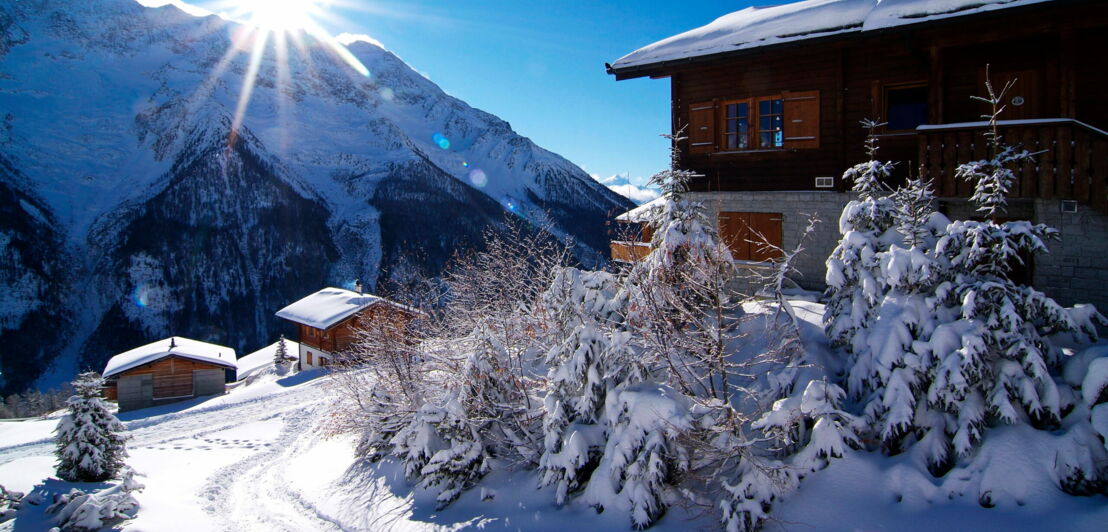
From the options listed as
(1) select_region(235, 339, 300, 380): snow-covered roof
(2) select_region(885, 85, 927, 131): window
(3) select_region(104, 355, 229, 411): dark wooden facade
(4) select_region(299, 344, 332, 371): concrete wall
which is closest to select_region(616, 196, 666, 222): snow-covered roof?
(2) select_region(885, 85, 927, 131): window

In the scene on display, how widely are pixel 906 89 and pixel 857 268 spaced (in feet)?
22.2

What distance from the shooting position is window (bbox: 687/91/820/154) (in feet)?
42.0

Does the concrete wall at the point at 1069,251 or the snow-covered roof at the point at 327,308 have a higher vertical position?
the concrete wall at the point at 1069,251

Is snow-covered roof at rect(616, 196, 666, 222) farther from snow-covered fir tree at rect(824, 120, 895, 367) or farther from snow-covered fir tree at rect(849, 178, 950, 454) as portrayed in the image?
snow-covered fir tree at rect(849, 178, 950, 454)

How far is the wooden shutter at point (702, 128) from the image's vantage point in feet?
45.6

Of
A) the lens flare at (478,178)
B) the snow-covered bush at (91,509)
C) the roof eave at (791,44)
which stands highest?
the lens flare at (478,178)

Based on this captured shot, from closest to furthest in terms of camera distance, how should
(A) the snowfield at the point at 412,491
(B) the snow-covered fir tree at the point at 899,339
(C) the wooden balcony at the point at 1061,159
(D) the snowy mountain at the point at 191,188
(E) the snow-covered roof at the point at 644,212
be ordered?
(A) the snowfield at the point at 412,491 → (B) the snow-covered fir tree at the point at 899,339 → (C) the wooden balcony at the point at 1061,159 → (E) the snow-covered roof at the point at 644,212 → (D) the snowy mountain at the point at 191,188

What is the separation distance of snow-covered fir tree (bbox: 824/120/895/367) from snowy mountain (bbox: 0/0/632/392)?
185 ft

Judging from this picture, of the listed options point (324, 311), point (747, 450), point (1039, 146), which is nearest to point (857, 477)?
point (747, 450)

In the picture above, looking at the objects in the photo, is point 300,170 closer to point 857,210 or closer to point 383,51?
point 383,51

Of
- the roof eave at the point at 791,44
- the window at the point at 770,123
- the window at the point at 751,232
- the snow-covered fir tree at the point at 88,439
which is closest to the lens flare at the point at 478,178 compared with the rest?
the snow-covered fir tree at the point at 88,439

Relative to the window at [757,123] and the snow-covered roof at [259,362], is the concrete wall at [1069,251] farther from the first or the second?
the snow-covered roof at [259,362]

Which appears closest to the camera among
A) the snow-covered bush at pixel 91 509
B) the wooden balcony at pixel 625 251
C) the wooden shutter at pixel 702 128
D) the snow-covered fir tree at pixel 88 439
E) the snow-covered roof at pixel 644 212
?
the snow-covered roof at pixel 644 212

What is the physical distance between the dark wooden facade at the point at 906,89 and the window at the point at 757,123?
32 mm
